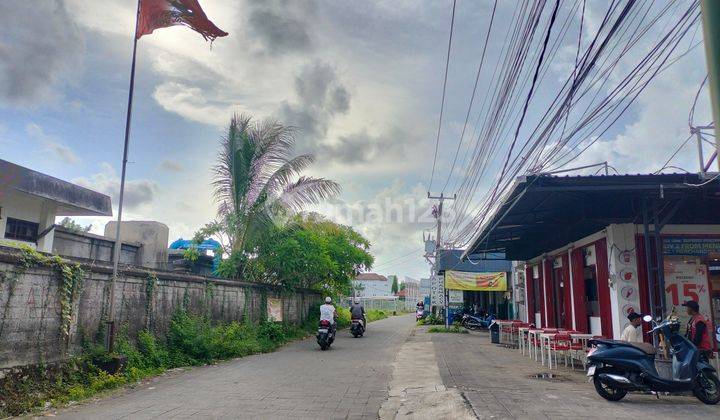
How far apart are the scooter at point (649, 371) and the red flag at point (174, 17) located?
921 centimetres

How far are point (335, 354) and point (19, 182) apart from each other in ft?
28.4

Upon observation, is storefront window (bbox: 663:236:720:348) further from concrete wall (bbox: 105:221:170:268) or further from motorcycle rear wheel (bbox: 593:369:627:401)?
concrete wall (bbox: 105:221:170:268)

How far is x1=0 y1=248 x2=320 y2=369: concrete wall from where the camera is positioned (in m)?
7.41

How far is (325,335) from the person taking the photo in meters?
15.1

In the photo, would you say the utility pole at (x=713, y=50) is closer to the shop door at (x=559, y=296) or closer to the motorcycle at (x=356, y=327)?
the shop door at (x=559, y=296)

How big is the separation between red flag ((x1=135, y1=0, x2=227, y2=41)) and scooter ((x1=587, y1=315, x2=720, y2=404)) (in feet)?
30.2

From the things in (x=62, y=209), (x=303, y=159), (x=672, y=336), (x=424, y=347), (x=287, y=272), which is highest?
(x=303, y=159)

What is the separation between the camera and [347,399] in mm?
7891

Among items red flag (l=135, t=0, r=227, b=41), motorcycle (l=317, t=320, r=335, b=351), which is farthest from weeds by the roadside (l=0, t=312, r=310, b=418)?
red flag (l=135, t=0, r=227, b=41)

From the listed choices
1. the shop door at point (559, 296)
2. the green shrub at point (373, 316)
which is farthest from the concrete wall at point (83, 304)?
the green shrub at point (373, 316)

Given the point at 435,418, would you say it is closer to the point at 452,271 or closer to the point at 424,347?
the point at 424,347

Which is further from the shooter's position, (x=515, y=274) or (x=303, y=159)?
(x=515, y=274)

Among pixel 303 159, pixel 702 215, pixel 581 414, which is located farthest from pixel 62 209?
pixel 702 215

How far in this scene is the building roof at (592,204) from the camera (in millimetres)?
8672
